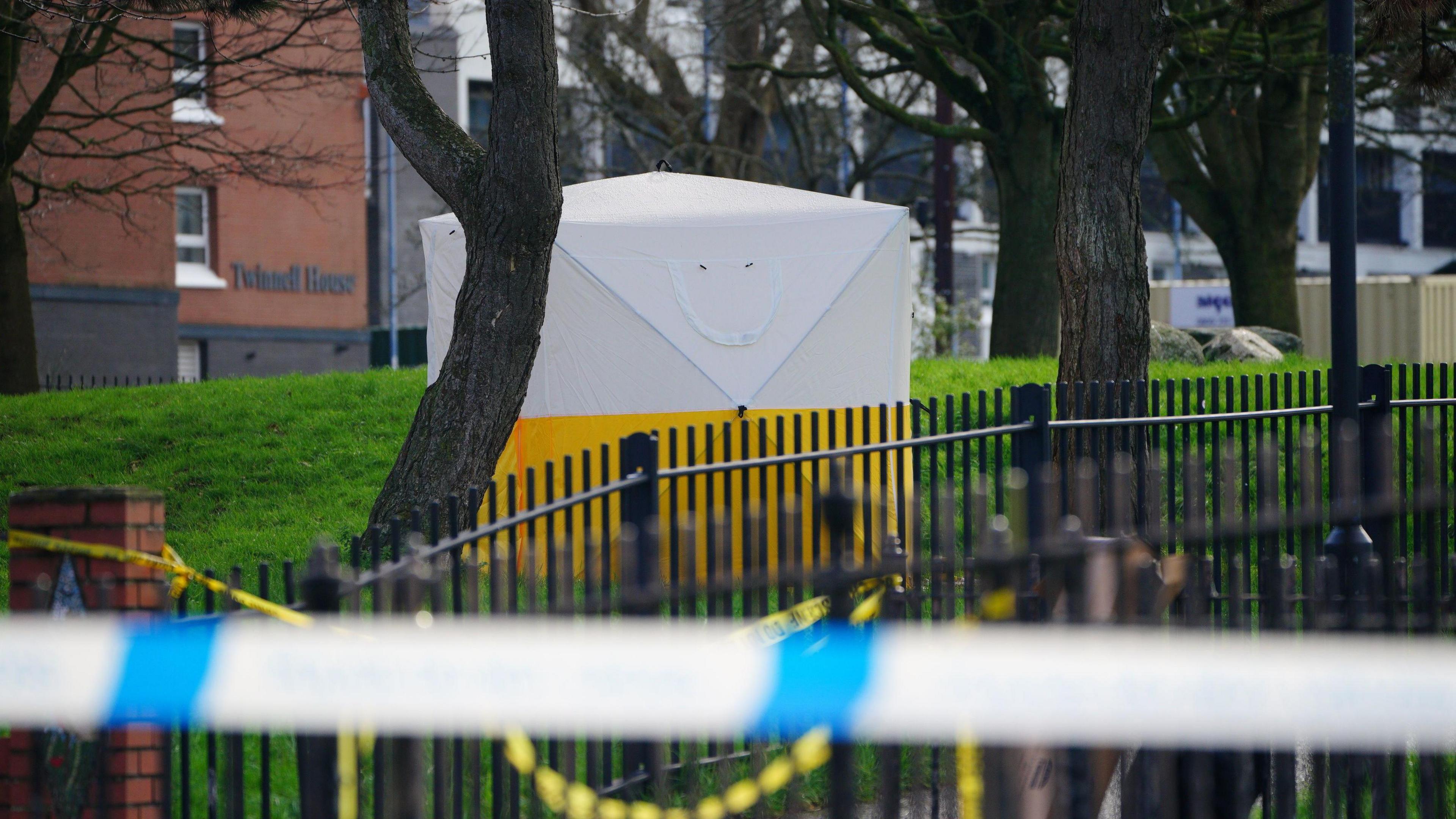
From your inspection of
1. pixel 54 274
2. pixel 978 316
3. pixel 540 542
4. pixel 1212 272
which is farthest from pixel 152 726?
pixel 1212 272

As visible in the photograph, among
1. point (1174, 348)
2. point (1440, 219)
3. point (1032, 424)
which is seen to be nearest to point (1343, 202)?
point (1032, 424)

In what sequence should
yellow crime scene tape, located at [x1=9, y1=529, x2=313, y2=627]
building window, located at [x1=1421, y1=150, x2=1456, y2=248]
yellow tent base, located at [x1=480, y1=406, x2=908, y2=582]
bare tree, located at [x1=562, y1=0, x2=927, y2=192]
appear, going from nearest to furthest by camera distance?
yellow crime scene tape, located at [x1=9, y1=529, x2=313, y2=627]
yellow tent base, located at [x1=480, y1=406, x2=908, y2=582]
bare tree, located at [x1=562, y1=0, x2=927, y2=192]
building window, located at [x1=1421, y1=150, x2=1456, y2=248]

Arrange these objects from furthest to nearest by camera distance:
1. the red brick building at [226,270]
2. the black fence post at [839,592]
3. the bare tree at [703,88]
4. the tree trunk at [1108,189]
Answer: the red brick building at [226,270]
the bare tree at [703,88]
the tree trunk at [1108,189]
the black fence post at [839,592]

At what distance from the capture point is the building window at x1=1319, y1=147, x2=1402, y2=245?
4884 cm

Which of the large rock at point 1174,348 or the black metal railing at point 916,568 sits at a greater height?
the large rock at point 1174,348

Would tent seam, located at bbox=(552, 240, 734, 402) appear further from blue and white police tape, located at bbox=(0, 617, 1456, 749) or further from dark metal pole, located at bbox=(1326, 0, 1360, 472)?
blue and white police tape, located at bbox=(0, 617, 1456, 749)

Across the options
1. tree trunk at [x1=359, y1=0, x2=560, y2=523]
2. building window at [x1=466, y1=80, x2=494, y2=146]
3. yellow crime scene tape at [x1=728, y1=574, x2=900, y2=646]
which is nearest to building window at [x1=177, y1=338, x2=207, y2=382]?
building window at [x1=466, y1=80, x2=494, y2=146]

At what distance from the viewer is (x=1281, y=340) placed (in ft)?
60.7

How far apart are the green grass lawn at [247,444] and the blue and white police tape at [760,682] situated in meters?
6.76

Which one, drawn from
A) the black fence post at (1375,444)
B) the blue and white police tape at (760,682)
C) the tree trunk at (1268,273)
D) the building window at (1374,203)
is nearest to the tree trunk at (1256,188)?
the tree trunk at (1268,273)

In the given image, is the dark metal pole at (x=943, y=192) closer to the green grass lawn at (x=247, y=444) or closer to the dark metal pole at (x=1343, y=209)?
the green grass lawn at (x=247, y=444)

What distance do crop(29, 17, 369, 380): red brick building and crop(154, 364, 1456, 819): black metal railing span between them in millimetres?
21800

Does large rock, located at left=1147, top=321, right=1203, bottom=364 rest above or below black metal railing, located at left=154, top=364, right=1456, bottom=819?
above

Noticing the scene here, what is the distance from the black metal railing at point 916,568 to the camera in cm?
332
